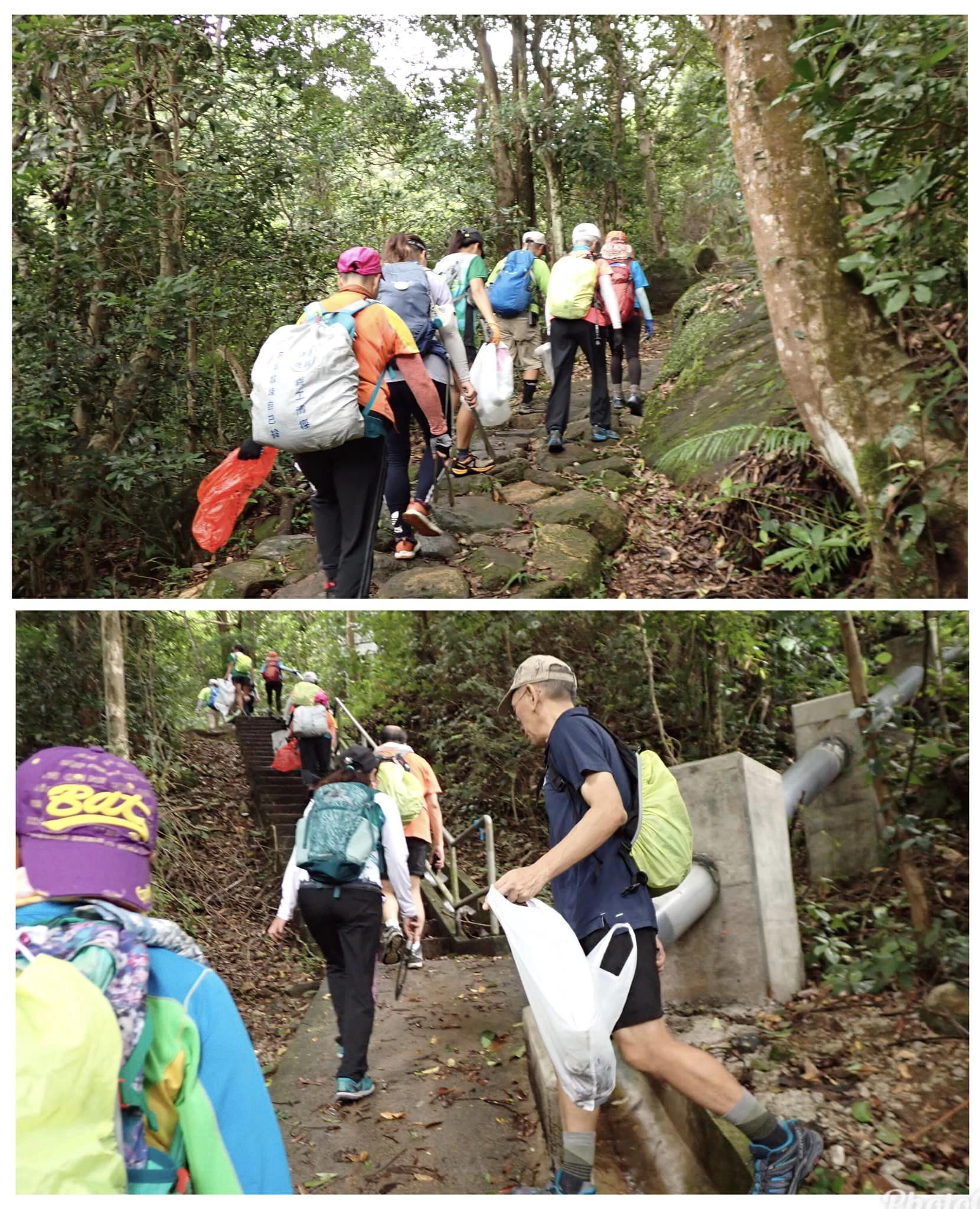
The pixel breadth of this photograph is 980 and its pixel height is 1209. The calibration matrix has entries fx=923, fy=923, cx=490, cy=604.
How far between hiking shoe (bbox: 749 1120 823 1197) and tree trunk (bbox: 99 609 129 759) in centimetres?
285

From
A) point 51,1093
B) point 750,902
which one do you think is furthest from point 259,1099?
point 750,902

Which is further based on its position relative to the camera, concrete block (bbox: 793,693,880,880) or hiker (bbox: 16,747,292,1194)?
concrete block (bbox: 793,693,880,880)

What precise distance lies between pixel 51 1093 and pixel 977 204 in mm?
4064

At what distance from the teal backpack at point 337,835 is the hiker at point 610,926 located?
1.03 m

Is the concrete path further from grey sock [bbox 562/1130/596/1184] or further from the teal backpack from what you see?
the teal backpack

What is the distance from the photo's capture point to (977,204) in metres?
3.56

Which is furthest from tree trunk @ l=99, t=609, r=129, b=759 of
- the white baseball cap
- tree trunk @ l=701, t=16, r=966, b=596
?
the white baseball cap

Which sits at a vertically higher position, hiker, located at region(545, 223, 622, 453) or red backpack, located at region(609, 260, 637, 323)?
red backpack, located at region(609, 260, 637, 323)

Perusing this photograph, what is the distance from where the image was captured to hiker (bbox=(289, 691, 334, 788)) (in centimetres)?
445

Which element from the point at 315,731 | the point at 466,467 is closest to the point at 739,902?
the point at 315,731

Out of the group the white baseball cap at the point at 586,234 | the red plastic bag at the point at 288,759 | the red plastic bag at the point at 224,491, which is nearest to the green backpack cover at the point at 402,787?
the red plastic bag at the point at 288,759

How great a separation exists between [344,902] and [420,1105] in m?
0.78

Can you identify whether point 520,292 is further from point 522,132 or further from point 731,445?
point 522,132

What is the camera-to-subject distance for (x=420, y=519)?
17.9 feet
